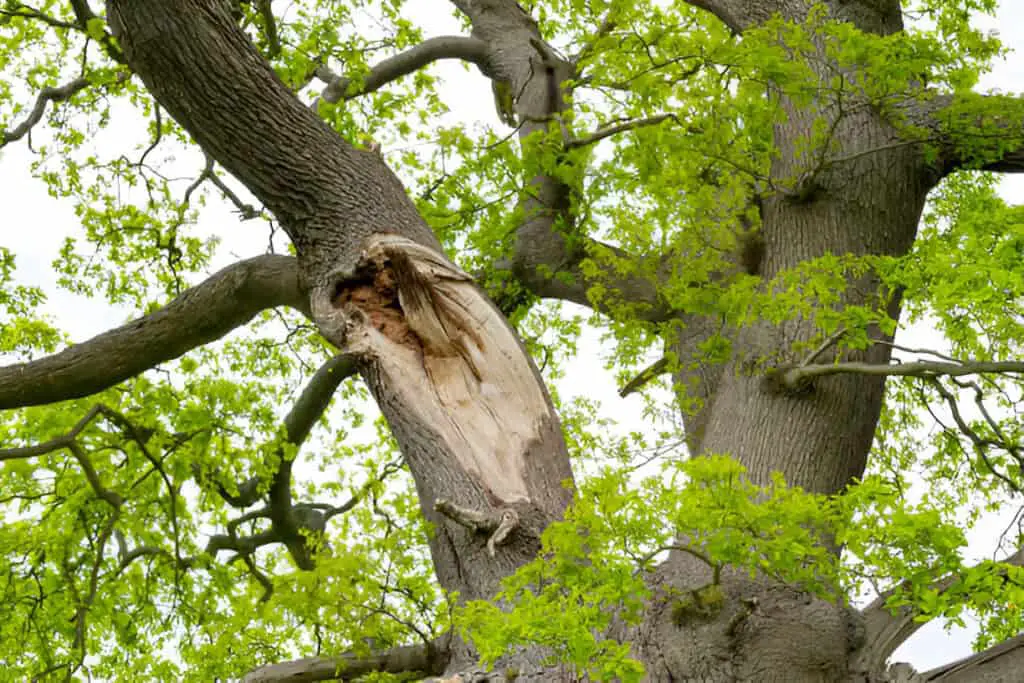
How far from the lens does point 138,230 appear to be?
8273 mm

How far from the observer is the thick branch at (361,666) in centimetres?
498

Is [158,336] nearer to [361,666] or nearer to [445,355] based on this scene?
[445,355]

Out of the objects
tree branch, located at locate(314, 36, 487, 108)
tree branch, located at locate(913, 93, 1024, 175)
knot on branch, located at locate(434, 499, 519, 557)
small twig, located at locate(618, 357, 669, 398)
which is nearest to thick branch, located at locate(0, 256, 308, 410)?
knot on branch, located at locate(434, 499, 519, 557)

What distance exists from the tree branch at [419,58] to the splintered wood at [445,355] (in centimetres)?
387

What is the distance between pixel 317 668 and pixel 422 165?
4.24m

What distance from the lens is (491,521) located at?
473cm

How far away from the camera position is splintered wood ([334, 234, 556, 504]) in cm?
502

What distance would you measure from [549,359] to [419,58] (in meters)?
2.78

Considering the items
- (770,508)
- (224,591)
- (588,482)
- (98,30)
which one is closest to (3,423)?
(224,591)

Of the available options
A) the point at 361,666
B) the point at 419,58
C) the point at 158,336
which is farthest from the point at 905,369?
the point at 419,58

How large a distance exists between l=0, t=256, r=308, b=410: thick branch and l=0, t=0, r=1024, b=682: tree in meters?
0.02

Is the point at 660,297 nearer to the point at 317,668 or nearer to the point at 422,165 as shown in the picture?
the point at 422,165

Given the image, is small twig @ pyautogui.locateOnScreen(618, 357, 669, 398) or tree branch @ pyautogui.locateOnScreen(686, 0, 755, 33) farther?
small twig @ pyautogui.locateOnScreen(618, 357, 669, 398)

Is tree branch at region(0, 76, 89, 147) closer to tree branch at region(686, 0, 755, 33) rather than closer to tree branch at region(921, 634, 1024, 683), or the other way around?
tree branch at region(686, 0, 755, 33)
